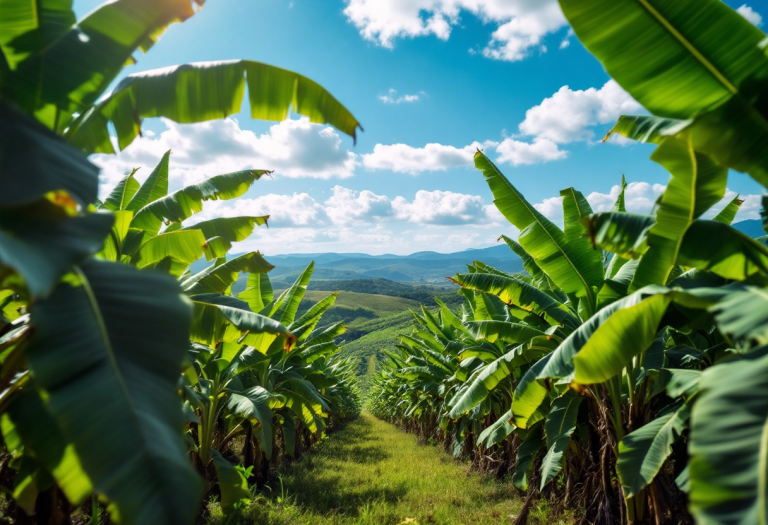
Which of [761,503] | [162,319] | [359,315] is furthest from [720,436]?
[359,315]

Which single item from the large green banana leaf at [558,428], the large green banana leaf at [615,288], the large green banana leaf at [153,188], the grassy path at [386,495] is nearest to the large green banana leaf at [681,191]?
the large green banana leaf at [615,288]

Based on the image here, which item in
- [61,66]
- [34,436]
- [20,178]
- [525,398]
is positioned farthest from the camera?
[525,398]

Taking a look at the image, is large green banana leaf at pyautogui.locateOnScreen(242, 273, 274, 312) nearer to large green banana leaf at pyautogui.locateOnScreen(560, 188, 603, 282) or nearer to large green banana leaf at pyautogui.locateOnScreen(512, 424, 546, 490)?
large green banana leaf at pyautogui.locateOnScreen(512, 424, 546, 490)

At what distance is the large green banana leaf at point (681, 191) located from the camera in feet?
9.33

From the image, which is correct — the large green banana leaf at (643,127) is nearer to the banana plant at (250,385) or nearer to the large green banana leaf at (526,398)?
the large green banana leaf at (526,398)

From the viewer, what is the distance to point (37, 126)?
88.4 inches

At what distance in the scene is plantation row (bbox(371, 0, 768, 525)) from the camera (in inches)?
71.9

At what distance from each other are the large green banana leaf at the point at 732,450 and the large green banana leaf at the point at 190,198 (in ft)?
17.0

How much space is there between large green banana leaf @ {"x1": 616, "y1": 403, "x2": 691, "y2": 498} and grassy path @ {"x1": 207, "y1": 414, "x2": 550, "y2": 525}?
351 cm

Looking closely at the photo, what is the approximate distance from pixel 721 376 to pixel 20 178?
341 cm

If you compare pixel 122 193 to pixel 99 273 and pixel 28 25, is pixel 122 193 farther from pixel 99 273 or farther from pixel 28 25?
pixel 99 273

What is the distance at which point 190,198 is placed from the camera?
5.14 meters

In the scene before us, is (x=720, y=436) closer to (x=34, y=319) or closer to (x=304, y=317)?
(x=34, y=319)

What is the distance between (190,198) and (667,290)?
5.13 metres
